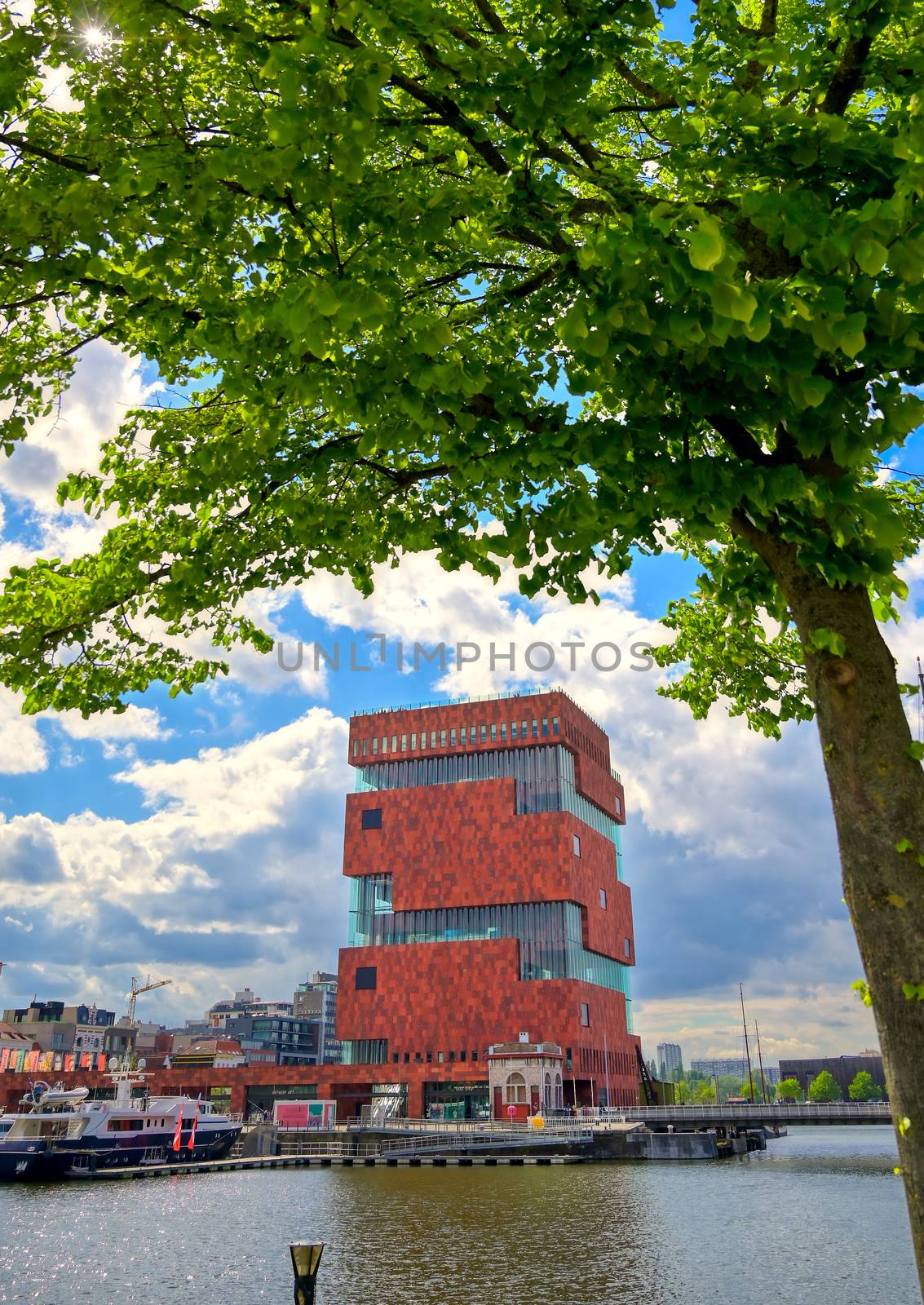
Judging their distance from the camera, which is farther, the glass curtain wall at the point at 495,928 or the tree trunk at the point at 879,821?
the glass curtain wall at the point at 495,928

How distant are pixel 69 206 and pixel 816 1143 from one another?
91.2 m

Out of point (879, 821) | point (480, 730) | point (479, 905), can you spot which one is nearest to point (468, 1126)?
point (479, 905)

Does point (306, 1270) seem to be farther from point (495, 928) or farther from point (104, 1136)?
point (495, 928)

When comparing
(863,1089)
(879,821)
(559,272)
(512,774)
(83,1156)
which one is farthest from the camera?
(863,1089)

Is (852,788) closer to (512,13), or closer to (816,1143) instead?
A: (512,13)

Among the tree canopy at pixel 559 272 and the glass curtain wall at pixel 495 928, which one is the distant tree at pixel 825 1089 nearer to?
the glass curtain wall at pixel 495 928

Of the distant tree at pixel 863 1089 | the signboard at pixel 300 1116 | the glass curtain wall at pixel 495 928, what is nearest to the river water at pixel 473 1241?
the signboard at pixel 300 1116

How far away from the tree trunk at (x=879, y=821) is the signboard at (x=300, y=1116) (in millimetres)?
64978

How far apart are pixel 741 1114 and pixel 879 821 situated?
68.8 meters

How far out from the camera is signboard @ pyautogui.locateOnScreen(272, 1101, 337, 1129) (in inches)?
2511

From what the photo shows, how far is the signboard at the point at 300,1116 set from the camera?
63781 millimetres

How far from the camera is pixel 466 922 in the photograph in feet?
283

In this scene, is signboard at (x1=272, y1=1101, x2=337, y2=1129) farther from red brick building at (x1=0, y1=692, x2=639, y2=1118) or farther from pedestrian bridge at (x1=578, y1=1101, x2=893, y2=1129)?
pedestrian bridge at (x1=578, y1=1101, x2=893, y2=1129)

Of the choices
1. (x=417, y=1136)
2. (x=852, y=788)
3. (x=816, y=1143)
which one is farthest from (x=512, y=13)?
(x=816, y=1143)
